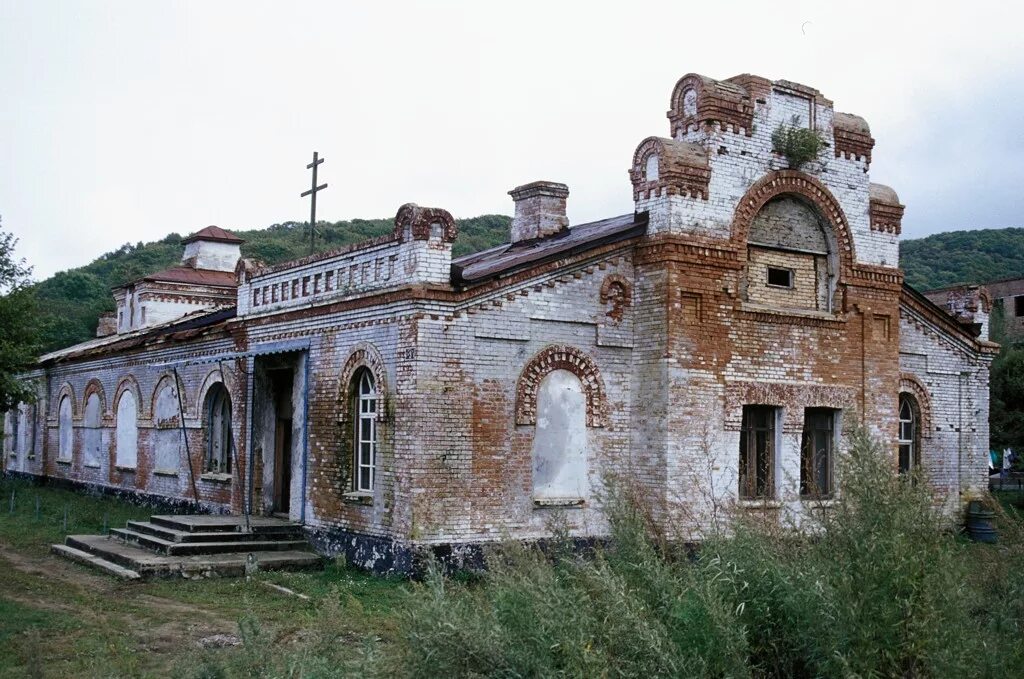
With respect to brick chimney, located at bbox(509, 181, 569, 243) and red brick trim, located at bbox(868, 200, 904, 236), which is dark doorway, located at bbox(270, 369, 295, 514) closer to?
brick chimney, located at bbox(509, 181, 569, 243)

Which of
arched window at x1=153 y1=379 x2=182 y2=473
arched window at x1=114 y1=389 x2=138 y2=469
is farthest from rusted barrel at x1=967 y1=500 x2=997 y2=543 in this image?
arched window at x1=114 y1=389 x2=138 y2=469

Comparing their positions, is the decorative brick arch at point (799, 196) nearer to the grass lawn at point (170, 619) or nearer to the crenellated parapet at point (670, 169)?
the crenellated parapet at point (670, 169)

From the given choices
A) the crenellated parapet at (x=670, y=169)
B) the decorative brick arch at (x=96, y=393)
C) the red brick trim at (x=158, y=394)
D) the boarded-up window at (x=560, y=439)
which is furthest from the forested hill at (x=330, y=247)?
the boarded-up window at (x=560, y=439)

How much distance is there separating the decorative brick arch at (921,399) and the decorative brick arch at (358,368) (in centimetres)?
1014

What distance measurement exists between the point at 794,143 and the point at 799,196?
86cm

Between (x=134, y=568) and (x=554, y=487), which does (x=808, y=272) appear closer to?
(x=554, y=487)

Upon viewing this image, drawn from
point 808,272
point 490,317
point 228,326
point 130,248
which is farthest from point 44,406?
point 130,248

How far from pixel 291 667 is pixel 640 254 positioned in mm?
10586

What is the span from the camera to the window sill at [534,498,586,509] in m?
14.8

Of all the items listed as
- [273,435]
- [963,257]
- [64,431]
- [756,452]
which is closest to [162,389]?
[273,435]

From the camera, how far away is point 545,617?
5.91 metres

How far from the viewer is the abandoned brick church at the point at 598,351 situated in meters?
14.3

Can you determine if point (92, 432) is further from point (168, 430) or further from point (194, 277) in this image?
point (194, 277)

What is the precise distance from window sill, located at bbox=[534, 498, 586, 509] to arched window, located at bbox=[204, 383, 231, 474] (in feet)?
26.5
